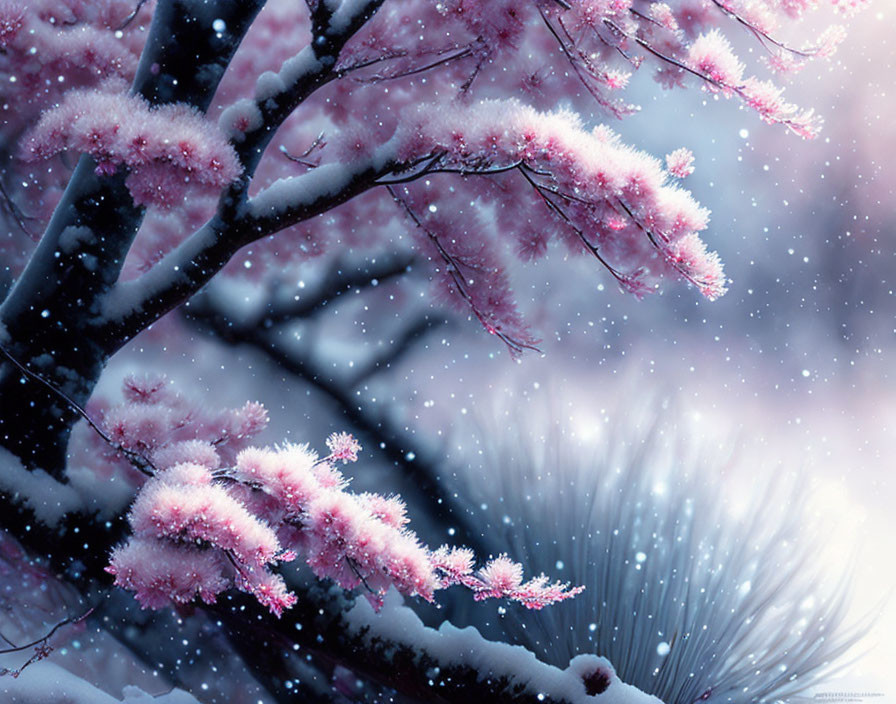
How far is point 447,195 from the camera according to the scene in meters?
1.13

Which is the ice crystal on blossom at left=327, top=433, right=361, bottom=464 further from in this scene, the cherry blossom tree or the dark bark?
the dark bark

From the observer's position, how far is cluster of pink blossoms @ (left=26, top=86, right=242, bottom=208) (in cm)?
74

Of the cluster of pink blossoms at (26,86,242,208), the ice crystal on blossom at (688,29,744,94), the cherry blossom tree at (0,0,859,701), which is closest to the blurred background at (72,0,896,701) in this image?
the cherry blossom tree at (0,0,859,701)

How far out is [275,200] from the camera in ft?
3.18

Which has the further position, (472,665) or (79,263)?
(472,665)

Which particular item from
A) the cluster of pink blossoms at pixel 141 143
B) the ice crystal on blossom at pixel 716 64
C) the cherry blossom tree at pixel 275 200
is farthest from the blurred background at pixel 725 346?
the cluster of pink blossoms at pixel 141 143

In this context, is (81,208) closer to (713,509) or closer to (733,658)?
(713,509)

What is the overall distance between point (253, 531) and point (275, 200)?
0.43 meters

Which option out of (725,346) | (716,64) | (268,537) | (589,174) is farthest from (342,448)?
(725,346)

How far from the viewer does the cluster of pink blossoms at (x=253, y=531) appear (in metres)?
0.73

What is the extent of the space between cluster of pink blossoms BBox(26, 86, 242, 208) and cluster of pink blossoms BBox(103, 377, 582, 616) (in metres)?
0.29

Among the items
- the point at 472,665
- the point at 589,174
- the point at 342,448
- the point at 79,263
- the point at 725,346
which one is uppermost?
the point at 725,346

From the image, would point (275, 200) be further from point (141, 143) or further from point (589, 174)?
point (589, 174)

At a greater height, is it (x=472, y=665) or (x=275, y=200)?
(x=275, y=200)
